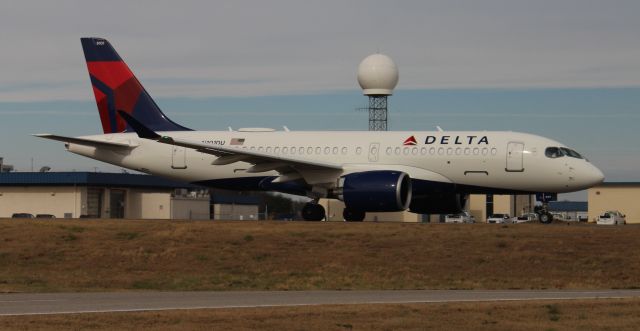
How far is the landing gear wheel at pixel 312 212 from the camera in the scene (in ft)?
160

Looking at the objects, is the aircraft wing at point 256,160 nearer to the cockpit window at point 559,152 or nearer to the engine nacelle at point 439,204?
the engine nacelle at point 439,204

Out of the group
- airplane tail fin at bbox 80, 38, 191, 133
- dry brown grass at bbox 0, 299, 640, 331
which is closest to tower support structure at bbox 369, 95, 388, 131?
airplane tail fin at bbox 80, 38, 191, 133

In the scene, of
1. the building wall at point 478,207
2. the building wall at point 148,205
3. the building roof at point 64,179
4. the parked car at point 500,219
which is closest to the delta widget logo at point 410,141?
the parked car at point 500,219

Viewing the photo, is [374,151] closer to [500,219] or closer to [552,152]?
[552,152]

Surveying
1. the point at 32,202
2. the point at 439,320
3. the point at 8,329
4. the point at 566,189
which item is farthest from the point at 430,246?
the point at 32,202

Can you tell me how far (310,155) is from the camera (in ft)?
164

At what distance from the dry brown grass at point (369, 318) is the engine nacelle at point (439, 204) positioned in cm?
2404

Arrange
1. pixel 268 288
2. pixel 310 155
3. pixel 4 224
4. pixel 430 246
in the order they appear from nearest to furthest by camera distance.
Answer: pixel 268 288 < pixel 430 246 < pixel 4 224 < pixel 310 155

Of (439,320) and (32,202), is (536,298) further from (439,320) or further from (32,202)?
(32,202)

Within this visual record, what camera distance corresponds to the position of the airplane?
45.8 metres

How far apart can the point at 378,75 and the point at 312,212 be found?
4322cm

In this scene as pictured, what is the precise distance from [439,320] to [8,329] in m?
8.70

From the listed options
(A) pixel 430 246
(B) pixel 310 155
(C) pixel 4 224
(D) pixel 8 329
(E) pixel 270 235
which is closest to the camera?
(D) pixel 8 329

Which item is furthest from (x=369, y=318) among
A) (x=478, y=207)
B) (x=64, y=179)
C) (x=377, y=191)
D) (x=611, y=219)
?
(x=478, y=207)
